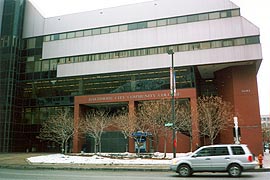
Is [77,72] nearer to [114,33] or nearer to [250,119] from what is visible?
[114,33]

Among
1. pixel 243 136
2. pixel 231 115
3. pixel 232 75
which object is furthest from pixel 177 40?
pixel 243 136

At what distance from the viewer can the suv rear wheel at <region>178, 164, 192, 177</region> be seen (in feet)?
49.8

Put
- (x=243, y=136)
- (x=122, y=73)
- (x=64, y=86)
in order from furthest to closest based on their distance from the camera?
(x=64, y=86), (x=122, y=73), (x=243, y=136)

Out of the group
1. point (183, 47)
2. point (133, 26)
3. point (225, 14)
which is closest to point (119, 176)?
point (183, 47)

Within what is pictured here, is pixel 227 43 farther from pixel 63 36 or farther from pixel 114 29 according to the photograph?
pixel 63 36

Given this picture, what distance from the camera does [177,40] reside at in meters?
38.3

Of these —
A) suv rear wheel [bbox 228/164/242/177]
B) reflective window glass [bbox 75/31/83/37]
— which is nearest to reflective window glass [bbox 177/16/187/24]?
reflective window glass [bbox 75/31/83/37]

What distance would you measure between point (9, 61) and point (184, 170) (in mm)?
36215

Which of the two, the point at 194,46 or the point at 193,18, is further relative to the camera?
the point at 193,18

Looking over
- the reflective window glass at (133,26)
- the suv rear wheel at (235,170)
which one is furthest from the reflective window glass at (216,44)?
the suv rear wheel at (235,170)

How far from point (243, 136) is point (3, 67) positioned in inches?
1376

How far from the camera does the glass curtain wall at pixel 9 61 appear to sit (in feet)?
A: 134

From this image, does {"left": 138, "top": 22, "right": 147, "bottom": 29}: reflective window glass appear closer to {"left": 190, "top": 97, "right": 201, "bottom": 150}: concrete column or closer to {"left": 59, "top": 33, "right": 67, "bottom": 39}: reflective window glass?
{"left": 59, "top": 33, "right": 67, "bottom": 39}: reflective window glass

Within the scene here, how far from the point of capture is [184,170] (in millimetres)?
15242
